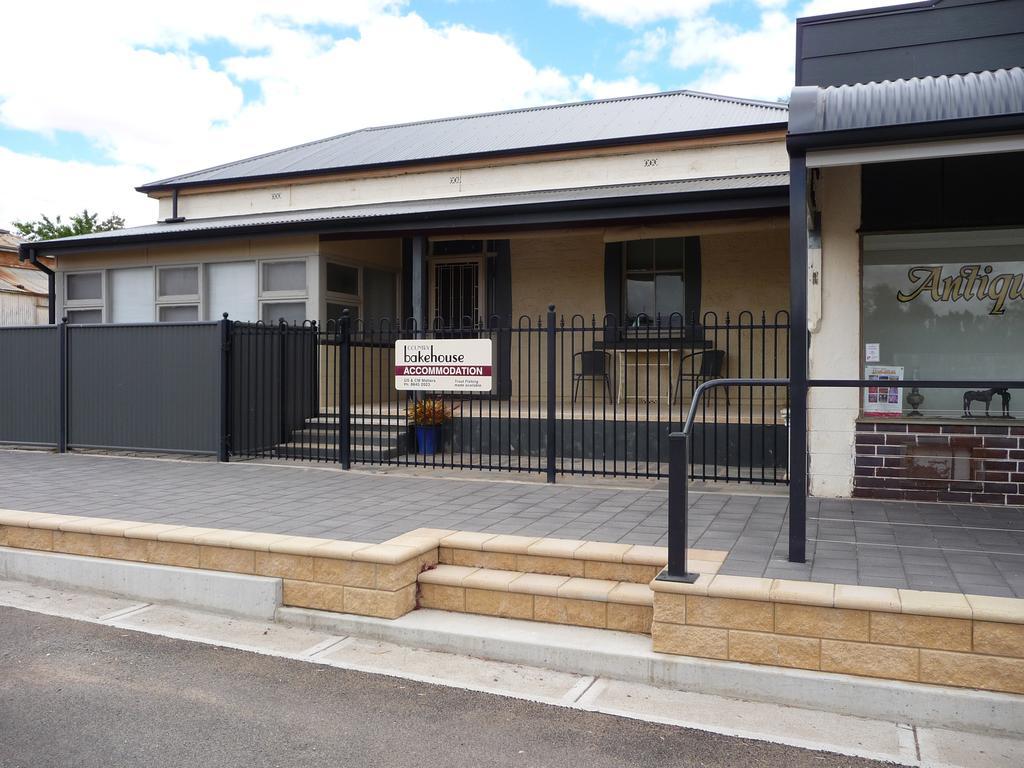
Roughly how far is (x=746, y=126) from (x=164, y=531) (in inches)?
370

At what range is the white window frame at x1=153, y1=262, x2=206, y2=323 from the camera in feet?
43.3

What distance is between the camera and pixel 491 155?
43.6ft

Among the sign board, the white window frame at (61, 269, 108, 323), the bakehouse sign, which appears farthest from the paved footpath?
the white window frame at (61, 269, 108, 323)

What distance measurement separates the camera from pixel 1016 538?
5.54m

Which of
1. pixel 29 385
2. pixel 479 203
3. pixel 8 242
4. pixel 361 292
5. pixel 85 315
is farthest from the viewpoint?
pixel 8 242

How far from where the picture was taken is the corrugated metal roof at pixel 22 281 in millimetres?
24689

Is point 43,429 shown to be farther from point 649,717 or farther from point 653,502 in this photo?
point 649,717

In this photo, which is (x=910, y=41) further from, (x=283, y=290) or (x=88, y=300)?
(x=88, y=300)

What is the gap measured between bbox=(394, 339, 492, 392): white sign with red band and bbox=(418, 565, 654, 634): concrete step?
12.6 feet

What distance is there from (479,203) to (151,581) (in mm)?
7528

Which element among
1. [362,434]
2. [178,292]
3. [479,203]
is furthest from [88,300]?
[479,203]

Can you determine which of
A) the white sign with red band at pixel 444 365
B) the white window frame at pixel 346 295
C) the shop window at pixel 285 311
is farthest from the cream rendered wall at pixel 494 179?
the white sign with red band at pixel 444 365

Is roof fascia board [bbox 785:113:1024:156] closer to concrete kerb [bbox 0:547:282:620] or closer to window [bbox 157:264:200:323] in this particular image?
concrete kerb [bbox 0:547:282:620]

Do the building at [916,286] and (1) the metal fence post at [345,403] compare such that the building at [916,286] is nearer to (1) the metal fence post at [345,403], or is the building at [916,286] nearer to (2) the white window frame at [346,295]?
(1) the metal fence post at [345,403]
